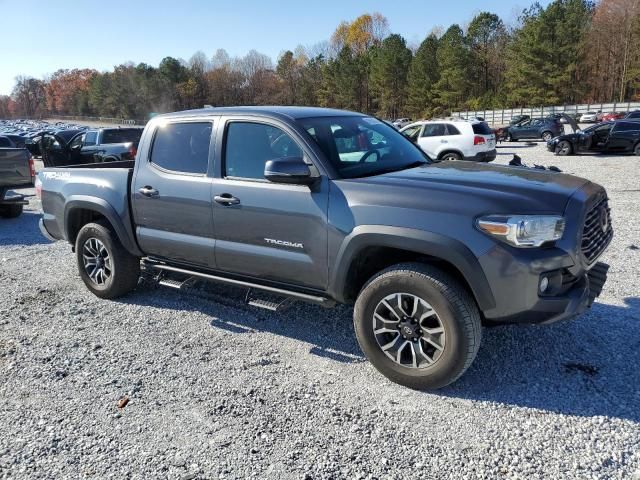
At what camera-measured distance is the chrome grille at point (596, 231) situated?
3.34 metres

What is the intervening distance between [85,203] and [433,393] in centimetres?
382

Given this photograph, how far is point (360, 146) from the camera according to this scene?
4.20 m

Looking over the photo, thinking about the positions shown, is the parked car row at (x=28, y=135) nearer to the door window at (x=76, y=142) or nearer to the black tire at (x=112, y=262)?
the door window at (x=76, y=142)

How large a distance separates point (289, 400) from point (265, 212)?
1.39m

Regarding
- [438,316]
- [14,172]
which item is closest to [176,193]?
[438,316]

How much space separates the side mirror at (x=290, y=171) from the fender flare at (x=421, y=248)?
20.6 inches

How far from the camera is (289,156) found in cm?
396

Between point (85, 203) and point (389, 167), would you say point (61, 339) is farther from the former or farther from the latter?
point (389, 167)

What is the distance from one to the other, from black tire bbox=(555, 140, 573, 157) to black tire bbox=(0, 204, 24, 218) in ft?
62.4

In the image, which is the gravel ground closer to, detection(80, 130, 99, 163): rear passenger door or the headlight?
the headlight

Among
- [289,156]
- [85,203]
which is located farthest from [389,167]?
[85,203]

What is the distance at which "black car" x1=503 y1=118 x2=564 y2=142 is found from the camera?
29062mm

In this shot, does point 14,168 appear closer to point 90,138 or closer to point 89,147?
point 89,147

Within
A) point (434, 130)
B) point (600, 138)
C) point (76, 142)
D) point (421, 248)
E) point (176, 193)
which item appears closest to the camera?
point (421, 248)
